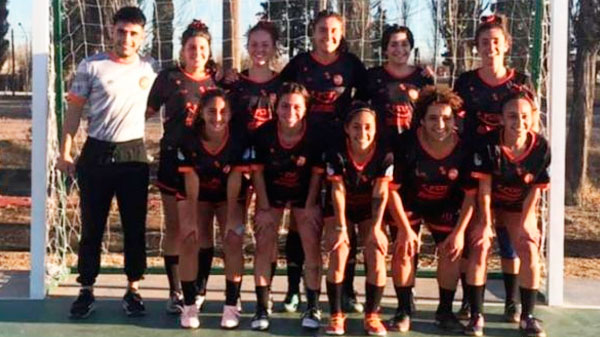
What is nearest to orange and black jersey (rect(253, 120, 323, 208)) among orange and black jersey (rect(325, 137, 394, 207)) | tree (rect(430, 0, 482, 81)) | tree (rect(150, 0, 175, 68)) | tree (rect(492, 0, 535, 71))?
orange and black jersey (rect(325, 137, 394, 207))

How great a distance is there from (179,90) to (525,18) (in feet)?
10.4

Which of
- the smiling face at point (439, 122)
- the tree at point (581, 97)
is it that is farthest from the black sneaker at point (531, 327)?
the tree at point (581, 97)

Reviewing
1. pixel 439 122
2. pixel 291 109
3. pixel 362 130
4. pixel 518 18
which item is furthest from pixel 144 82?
pixel 518 18

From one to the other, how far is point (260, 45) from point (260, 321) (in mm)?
1463

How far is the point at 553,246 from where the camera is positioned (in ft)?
→ 16.0

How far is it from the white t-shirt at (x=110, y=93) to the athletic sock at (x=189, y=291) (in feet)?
2.81

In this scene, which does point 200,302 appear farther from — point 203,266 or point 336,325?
point 336,325

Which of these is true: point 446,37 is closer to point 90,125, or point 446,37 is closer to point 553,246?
Answer: point 553,246

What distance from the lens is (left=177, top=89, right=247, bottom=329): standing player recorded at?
14.2 ft

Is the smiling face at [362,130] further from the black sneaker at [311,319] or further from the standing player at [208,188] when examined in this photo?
the black sneaker at [311,319]

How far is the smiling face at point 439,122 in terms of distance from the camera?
13.8ft

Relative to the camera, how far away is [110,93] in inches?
177

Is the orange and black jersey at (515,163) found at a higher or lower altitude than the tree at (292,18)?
lower

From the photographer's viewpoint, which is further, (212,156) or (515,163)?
(212,156)
